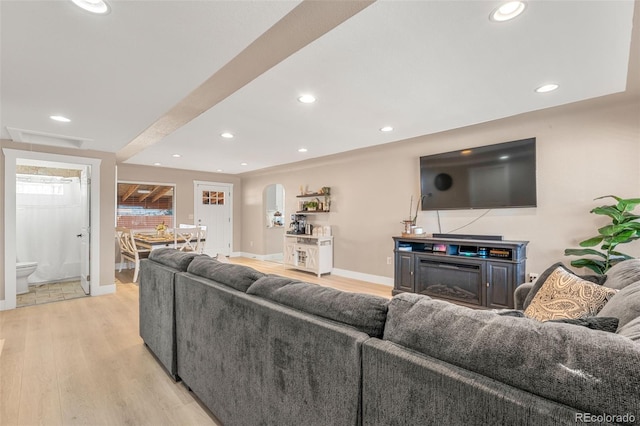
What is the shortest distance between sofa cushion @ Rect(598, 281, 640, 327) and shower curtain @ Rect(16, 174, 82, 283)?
22.8 ft

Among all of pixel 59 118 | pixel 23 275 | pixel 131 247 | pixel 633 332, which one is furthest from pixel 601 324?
pixel 23 275

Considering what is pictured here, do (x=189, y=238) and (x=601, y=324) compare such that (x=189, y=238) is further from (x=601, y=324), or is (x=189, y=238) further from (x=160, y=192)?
(x=601, y=324)

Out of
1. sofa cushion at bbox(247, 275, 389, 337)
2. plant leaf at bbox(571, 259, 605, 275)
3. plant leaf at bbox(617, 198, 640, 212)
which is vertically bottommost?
plant leaf at bbox(571, 259, 605, 275)

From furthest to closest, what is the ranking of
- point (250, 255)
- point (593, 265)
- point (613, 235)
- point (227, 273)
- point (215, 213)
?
1. point (250, 255)
2. point (215, 213)
3. point (593, 265)
4. point (613, 235)
5. point (227, 273)

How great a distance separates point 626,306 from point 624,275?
81 cm

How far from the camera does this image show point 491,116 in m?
3.24

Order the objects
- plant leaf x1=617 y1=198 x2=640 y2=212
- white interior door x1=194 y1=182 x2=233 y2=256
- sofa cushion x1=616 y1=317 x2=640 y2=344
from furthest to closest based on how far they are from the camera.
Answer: white interior door x1=194 y1=182 x2=233 y2=256 < plant leaf x1=617 y1=198 x2=640 y2=212 < sofa cushion x1=616 y1=317 x2=640 y2=344

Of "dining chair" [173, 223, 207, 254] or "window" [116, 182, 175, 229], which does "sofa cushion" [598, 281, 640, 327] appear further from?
"window" [116, 182, 175, 229]

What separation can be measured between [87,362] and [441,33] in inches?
138

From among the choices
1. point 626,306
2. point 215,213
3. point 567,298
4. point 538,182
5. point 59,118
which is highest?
point 59,118

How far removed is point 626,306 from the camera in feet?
3.33

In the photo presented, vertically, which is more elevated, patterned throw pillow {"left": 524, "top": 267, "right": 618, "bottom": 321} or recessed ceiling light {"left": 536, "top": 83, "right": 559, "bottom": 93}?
recessed ceiling light {"left": 536, "top": 83, "right": 559, "bottom": 93}

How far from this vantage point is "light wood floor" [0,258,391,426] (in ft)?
5.82
